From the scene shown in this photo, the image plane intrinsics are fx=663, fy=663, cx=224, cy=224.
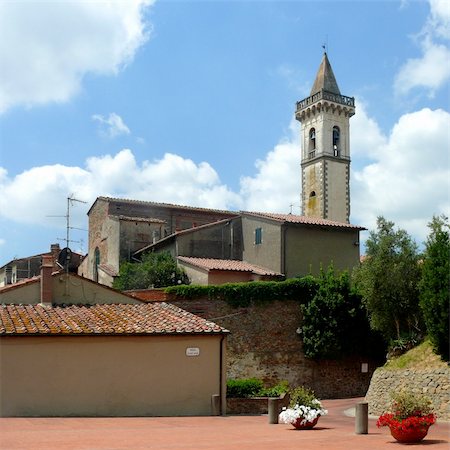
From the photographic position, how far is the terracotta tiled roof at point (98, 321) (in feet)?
69.3

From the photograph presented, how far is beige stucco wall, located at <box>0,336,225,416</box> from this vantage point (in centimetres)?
2038

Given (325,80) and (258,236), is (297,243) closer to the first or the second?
→ (258,236)

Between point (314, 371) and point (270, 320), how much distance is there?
3.52 metres

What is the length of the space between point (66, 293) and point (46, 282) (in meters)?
0.90

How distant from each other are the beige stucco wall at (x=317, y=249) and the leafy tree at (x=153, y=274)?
6461mm

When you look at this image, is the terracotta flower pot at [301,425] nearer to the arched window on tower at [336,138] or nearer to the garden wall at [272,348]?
the garden wall at [272,348]

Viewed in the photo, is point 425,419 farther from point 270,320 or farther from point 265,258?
point 265,258

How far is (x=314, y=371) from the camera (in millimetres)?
34156

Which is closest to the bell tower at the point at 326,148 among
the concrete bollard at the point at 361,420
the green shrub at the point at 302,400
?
the green shrub at the point at 302,400

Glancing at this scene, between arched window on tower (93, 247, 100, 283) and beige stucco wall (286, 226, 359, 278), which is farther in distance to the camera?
arched window on tower (93, 247, 100, 283)

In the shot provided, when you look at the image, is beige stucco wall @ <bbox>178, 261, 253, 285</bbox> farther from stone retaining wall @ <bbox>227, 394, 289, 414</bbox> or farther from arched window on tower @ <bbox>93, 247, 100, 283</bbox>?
stone retaining wall @ <bbox>227, 394, 289, 414</bbox>

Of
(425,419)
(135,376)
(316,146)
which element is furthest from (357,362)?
(316,146)

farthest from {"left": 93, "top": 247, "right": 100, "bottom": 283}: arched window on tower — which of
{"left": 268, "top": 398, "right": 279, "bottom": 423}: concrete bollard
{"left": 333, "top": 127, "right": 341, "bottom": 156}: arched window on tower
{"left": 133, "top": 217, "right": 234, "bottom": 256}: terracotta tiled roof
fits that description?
{"left": 268, "top": 398, "right": 279, "bottom": 423}: concrete bollard

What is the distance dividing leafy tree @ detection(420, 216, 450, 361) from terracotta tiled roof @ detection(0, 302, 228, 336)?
8484mm
